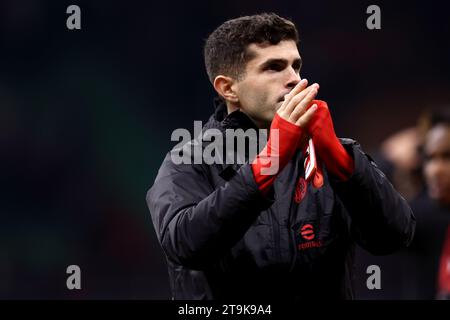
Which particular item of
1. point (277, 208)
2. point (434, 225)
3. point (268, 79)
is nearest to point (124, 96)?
point (434, 225)

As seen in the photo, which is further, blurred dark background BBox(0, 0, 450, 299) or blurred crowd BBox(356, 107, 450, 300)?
blurred dark background BBox(0, 0, 450, 299)

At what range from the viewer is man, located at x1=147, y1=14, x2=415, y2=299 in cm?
211

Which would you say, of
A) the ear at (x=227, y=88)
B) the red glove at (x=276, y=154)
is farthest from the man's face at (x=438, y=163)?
the red glove at (x=276, y=154)

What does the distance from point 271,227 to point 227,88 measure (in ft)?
1.87

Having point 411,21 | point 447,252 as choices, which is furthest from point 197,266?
point 411,21

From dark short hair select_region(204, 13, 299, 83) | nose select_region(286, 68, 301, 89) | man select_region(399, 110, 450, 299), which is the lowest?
man select_region(399, 110, 450, 299)

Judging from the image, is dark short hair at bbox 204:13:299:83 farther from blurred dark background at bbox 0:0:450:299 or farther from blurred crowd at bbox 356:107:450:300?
blurred dark background at bbox 0:0:450:299

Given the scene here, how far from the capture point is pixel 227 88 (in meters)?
2.60

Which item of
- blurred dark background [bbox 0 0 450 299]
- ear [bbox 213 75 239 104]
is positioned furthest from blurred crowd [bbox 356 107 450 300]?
blurred dark background [bbox 0 0 450 299]

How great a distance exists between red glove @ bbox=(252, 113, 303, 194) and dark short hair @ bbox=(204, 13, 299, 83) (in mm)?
461

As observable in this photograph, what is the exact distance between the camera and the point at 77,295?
5.83m
